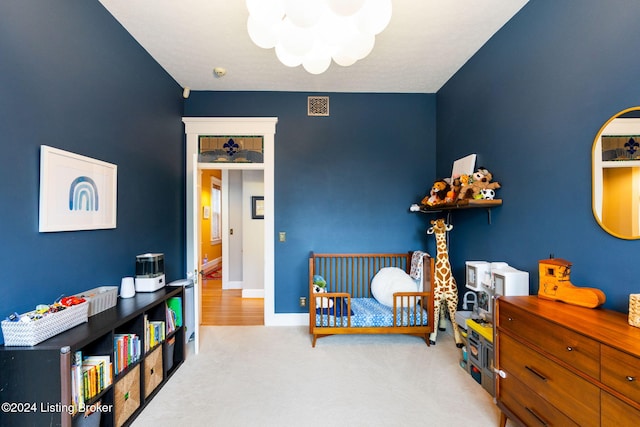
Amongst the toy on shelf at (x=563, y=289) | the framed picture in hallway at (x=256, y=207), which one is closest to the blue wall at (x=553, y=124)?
the toy on shelf at (x=563, y=289)

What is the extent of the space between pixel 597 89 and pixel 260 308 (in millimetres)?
4055

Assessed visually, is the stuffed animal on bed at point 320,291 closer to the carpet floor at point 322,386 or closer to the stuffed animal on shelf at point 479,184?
the carpet floor at point 322,386

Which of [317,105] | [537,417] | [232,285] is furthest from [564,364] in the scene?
[232,285]

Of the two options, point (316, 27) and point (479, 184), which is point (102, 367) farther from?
point (479, 184)

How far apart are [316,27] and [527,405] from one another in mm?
2229

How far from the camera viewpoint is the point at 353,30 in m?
1.36

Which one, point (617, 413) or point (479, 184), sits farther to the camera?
point (479, 184)

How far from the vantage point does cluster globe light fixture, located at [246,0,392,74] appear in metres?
1.13

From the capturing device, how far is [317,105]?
132 inches

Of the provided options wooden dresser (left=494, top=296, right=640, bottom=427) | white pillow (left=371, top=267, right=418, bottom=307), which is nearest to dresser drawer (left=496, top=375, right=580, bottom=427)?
wooden dresser (left=494, top=296, right=640, bottom=427)

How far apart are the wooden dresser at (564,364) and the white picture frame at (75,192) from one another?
2.66 meters

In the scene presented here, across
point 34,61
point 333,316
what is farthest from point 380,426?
point 34,61

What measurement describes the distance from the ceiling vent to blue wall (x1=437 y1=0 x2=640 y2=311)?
1579 millimetres

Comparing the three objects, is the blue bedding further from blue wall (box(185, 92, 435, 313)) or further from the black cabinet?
the black cabinet
